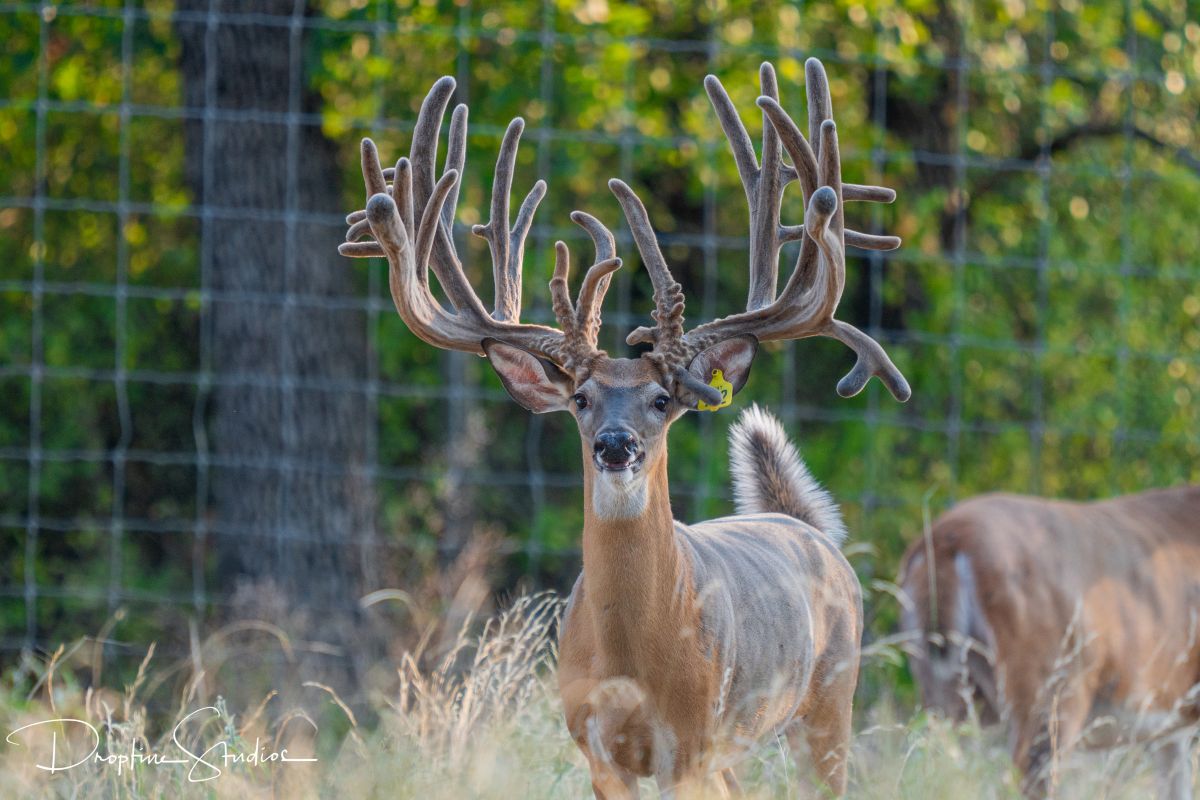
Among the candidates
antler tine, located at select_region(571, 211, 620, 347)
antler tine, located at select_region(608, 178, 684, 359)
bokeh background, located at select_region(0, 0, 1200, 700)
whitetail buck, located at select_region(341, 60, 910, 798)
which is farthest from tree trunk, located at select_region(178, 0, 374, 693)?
antler tine, located at select_region(608, 178, 684, 359)

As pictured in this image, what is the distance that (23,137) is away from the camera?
8.96 m

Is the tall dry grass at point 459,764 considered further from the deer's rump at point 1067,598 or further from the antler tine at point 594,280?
the deer's rump at point 1067,598

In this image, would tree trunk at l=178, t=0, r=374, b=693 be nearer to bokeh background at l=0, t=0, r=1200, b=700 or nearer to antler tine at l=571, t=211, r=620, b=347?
bokeh background at l=0, t=0, r=1200, b=700

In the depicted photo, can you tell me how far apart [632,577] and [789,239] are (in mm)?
1145

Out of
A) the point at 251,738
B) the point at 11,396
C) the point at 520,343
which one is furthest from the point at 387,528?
the point at 520,343

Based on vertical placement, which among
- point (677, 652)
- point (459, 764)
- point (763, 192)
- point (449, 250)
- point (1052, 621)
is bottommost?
point (1052, 621)

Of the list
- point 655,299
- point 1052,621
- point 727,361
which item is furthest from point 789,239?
point 1052,621

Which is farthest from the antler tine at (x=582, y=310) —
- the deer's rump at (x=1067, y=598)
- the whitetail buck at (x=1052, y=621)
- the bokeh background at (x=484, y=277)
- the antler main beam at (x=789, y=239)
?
the bokeh background at (x=484, y=277)

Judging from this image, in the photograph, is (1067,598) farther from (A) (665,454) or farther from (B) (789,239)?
Result: (A) (665,454)

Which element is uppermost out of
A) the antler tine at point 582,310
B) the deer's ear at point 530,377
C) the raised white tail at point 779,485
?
the antler tine at point 582,310

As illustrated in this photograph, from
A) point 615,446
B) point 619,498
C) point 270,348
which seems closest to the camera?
point 615,446

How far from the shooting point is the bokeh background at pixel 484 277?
796cm

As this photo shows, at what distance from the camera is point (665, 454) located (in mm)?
4012
